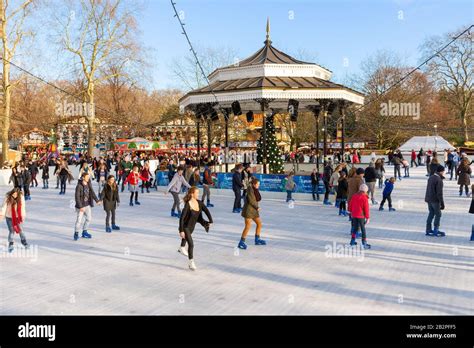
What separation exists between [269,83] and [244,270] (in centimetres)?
1333

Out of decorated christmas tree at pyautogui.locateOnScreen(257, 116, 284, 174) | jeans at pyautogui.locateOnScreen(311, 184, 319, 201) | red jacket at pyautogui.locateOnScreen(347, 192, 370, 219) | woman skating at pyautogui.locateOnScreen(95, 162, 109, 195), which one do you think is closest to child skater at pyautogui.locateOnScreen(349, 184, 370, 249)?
red jacket at pyautogui.locateOnScreen(347, 192, 370, 219)

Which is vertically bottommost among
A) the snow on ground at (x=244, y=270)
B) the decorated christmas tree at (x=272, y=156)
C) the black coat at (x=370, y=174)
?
the snow on ground at (x=244, y=270)

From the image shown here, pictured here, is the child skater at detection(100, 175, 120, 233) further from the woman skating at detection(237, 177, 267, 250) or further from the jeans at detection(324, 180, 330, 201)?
the jeans at detection(324, 180, 330, 201)

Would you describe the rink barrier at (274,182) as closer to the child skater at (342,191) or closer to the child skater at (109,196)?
the child skater at (342,191)

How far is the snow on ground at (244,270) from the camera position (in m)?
6.31

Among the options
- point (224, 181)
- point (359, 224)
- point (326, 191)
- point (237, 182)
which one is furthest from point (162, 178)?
point (359, 224)

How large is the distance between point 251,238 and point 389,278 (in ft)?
12.9

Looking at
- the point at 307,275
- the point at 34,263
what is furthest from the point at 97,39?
the point at 307,275

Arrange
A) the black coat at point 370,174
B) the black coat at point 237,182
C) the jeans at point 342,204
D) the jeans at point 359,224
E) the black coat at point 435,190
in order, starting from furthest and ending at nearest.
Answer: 1. the black coat at point 370,174
2. the black coat at point 237,182
3. the jeans at point 342,204
4. the black coat at point 435,190
5. the jeans at point 359,224

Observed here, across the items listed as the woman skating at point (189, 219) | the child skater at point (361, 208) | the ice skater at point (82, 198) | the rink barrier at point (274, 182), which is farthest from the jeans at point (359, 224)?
the rink barrier at point (274, 182)

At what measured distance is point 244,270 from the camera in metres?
8.15

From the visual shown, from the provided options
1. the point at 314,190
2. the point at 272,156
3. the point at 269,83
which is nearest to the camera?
the point at 314,190

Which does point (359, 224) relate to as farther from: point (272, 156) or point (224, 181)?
point (272, 156)

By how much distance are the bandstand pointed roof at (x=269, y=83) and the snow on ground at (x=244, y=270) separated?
→ 752 cm
